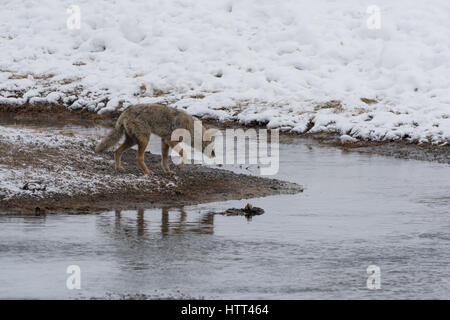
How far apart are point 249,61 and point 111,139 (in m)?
12.9

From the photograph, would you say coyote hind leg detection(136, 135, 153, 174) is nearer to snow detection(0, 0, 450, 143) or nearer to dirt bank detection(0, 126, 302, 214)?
dirt bank detection(0, 126, 302, 214)

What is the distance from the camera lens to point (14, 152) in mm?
14586

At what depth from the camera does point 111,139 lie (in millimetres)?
15508

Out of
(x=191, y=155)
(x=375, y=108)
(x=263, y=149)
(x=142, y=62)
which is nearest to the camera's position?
(x=191, y=155)

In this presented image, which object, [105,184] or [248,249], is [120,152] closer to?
[105,184]

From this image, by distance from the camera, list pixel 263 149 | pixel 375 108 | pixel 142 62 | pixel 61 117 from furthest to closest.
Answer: pixel 142 62
pixel 61 117
pixel 375 108
pixel 263 149

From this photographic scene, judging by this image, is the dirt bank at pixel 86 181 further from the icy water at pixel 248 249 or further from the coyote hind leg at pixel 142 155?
the icy water at pixel 248 249

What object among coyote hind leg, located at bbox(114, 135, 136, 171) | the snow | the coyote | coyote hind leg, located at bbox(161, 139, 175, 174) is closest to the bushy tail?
the coyote

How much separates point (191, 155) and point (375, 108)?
7130mm

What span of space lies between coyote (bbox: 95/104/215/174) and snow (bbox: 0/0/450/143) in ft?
24.3

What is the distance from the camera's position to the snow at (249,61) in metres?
23.6
